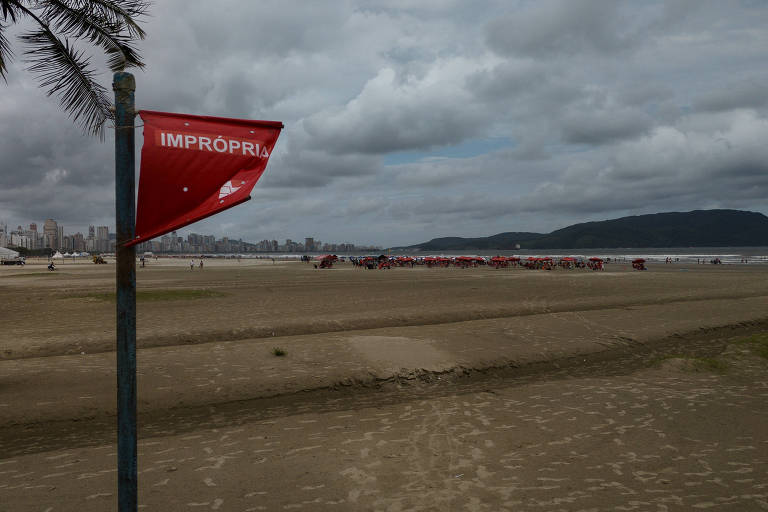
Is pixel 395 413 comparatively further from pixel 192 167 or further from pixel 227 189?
pixel 192 167

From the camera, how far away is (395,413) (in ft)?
26.3

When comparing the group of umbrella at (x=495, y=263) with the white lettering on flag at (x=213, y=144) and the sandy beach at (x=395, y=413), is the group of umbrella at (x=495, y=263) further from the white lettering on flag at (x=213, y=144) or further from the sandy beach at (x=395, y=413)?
the white lettering on flag at (x=213, y=144)

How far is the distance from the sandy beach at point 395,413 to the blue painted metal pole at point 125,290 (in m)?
2.78

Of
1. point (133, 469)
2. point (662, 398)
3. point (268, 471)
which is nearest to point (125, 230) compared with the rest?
point (133, 469)

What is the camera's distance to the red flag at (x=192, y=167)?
2.52 metres

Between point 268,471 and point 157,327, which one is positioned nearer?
point 268,471

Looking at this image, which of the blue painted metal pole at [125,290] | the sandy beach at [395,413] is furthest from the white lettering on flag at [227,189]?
the sandy beach at [395,413]

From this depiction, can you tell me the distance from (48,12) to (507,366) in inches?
433

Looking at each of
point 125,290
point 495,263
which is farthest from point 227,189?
point 495,263

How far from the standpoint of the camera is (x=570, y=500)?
16.2 ft

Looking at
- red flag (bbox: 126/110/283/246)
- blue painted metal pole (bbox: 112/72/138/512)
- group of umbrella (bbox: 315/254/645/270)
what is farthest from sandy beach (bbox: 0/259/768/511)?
group of umbrella (bbox: 315/254/645/270)

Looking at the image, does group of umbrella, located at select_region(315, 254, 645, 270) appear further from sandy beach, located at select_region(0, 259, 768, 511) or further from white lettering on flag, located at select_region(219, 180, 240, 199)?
white lettering on flag, located at select_region(219, 180, 240, 199)

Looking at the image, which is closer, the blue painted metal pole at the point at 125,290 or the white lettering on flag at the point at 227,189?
the blue painted metal pole at the point at 125,290

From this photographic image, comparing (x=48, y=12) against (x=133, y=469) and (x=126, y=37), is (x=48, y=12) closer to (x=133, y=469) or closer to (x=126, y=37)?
(x=126, y=37)
